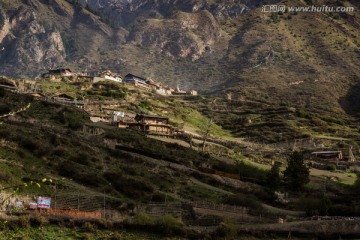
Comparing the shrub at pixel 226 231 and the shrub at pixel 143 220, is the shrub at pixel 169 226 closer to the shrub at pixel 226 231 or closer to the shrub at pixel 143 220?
the shrub at pixel 143 220

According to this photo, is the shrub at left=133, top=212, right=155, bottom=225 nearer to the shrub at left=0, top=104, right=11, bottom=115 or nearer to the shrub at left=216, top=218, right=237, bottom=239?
the shrub at left=216, top=218, right=237, bottom=239

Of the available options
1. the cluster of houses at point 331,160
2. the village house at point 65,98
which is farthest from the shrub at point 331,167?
the village house at point 65,98

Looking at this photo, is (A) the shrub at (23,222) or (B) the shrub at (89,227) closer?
(A) the shrub at (23,222)

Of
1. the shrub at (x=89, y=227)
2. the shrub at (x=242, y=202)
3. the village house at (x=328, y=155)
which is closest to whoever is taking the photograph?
Result: the shrub at (x=89, y=227)

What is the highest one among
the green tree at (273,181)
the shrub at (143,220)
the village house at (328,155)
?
the village house at (328,155)

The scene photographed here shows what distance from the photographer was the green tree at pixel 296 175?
6925 centimetres

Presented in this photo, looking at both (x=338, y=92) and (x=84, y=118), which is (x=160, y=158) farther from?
(x=338, y=92)

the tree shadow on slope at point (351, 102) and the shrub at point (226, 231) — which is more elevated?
the tree shadow on slope at point (351, 102)

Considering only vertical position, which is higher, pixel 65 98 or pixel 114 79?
pixel 114 79

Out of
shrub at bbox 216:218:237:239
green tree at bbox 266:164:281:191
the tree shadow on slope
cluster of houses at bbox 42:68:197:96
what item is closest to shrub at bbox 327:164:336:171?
green tree at bbox 266:164:281:191

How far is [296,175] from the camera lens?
70188mm

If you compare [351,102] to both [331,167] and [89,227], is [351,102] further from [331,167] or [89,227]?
[89,227]

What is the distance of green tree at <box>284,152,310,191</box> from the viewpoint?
69250mm

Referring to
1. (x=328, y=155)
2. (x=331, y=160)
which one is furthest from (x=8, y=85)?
(x=331, y=160)
